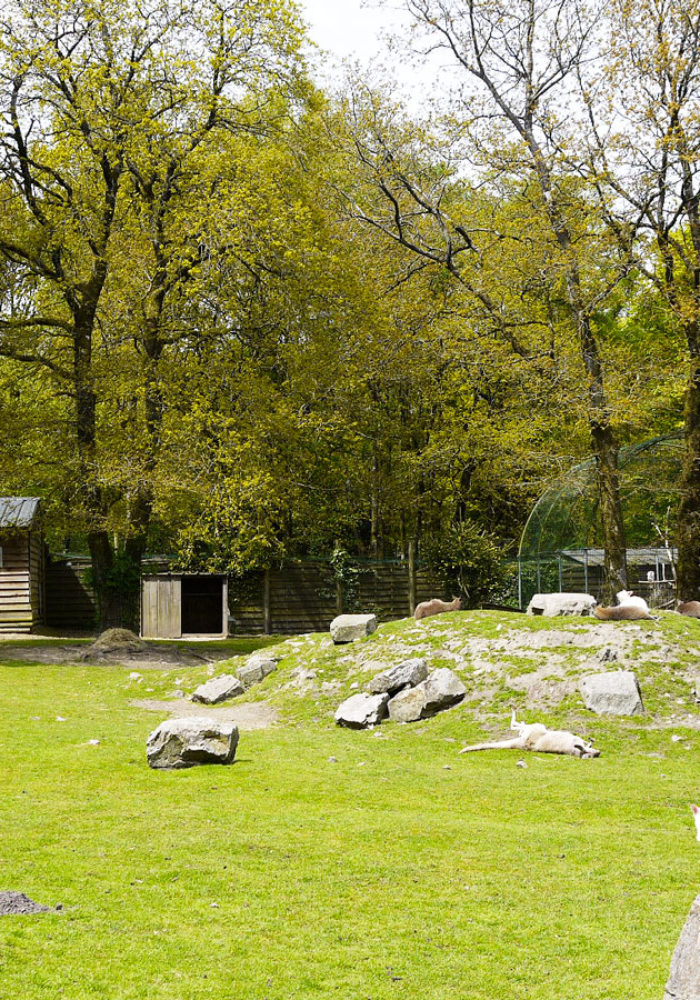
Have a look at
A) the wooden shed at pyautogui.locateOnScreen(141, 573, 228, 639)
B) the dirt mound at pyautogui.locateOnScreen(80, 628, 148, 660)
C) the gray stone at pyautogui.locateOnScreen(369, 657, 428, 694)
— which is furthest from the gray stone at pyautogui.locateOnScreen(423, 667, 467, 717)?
the wooden shed at pyautogui.locateOnScreen(141, 573, 228, 639)

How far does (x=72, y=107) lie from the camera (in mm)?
26734

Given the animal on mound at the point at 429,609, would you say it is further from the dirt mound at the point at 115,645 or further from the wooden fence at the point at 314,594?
the wooden fence at the point at 314,594

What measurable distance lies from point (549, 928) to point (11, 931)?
11.0 ft

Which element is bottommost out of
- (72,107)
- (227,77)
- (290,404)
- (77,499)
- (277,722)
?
(277,722)

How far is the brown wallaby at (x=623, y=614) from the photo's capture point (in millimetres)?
16203

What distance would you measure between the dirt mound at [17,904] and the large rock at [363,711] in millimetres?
8749

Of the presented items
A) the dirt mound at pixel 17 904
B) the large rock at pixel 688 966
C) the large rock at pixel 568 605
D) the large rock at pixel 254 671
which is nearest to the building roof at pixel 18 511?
the large rock at pixel 254 671

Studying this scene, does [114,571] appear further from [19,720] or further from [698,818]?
[698,818]

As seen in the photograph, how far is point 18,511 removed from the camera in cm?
3167

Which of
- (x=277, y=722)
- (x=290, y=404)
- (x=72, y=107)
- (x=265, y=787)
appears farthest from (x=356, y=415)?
(x=265, y=787)

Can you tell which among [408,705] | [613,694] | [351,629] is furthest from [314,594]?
[613,694]

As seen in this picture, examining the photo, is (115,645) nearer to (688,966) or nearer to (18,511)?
(18,511)

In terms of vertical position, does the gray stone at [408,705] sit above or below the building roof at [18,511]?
below

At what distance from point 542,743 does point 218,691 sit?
6.91 meters
